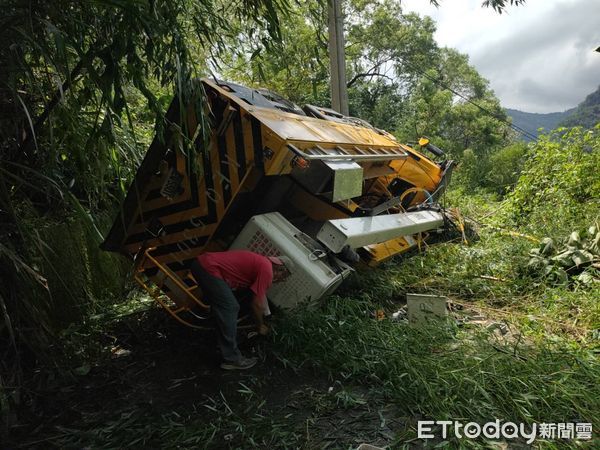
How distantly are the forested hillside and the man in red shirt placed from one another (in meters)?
0.18

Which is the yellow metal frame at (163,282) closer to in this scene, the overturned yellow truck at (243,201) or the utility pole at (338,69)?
the overturned yellow truck at (243,201)

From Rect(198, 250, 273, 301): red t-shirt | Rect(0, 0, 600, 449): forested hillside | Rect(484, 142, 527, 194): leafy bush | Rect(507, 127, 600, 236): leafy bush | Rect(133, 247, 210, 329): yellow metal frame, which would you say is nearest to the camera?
Rect(0, 0, 600, 449): forested hillside

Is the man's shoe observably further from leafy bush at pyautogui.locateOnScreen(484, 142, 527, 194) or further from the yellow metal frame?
leafy bush at pyautogui.locateOnScreen(484, 142, 527, 194)

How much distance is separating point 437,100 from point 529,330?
17.1 meters

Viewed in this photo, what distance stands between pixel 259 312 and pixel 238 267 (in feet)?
1.17

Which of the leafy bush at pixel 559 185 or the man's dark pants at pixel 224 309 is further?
the leafy bush at pixel 559 185

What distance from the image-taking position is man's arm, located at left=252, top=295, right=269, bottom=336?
3316 mm

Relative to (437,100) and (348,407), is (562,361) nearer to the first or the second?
(348,407)

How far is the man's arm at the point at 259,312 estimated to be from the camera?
10.9 feet

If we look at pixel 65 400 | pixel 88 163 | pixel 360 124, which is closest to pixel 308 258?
pixel 88 163

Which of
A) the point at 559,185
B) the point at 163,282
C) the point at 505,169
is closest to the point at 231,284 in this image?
the point at 163,282

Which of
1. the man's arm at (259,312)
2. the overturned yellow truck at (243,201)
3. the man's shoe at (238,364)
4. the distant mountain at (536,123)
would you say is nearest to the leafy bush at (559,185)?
the distant mountain at (536,123)

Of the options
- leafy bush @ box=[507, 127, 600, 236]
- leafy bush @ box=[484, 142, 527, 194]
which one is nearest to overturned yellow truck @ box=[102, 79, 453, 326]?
leafy bush @ box=[507, 127, 600, 236]

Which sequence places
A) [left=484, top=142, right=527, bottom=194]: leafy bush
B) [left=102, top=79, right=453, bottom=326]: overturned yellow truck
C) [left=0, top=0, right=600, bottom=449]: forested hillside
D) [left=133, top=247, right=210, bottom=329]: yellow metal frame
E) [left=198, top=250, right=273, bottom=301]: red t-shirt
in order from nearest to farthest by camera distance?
[left=0, top=0, right=600, bottom=449]: forested hillside < [left=198, top=250, right=273, bottom=301]: red t-shirt < [left=102, top=79, right=453, bottom=326]: overturned yellow truck < [left=133, top=247, right=210, bottom=329]: yellow metal frame < [left=484, top=142, right=527, bottom=194]: leafy bush
